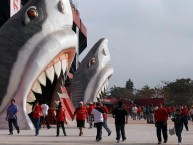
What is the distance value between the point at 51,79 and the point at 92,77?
31.7ft

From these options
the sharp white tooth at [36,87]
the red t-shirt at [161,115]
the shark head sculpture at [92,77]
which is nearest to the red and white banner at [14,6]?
the shark head sculpture at [92,77]

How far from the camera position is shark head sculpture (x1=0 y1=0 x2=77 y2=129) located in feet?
53.7

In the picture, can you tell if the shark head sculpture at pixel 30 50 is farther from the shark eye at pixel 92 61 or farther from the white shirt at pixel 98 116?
the shark eye at pixel 92 61

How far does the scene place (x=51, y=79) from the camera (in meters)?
17.7

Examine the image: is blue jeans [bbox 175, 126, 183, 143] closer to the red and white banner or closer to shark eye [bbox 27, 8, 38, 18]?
shark eye [bbox 27, 8, 38, 18]

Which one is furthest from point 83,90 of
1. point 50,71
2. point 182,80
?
point 182,80

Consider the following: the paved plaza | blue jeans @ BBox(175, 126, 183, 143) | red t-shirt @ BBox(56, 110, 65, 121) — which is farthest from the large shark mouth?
blue jeans @ BBox(175, 126, 183, 143)

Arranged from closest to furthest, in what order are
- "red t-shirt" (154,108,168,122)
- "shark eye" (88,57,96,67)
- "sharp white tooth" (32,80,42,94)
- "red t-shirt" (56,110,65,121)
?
"red t-shirt" (154,108,168,122), "red t-shirt" (56,110,65,121), "sharp white tooth" (32,80,42,94), "shark eye" (88,57,96,67)

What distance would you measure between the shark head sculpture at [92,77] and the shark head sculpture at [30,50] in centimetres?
893

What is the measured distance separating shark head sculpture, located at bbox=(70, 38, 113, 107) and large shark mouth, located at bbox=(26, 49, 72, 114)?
19.7 feet

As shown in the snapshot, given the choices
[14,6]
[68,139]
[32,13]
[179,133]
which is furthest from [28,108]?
[14,6]

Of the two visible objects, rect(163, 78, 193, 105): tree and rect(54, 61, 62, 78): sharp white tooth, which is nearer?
rect(54, 61, 62, 78): sharp white tooth

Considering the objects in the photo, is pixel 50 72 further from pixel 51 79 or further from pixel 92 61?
pixel 92 61

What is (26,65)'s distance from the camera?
16453mm
